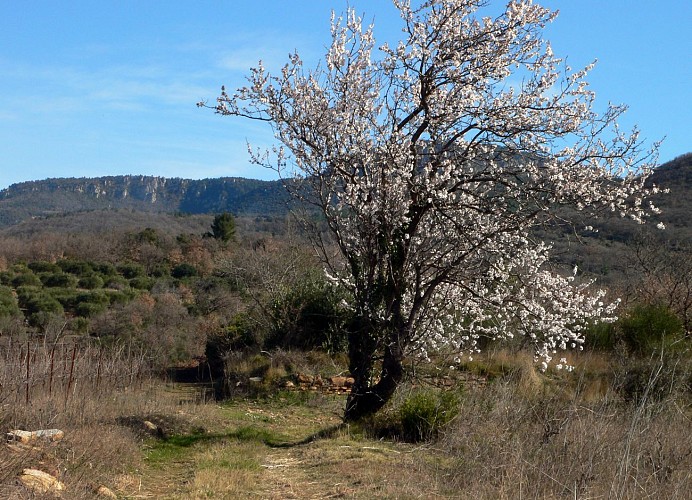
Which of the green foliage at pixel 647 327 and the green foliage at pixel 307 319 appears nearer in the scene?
the green foliage at pixel 647 327

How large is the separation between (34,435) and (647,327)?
35.4 ft

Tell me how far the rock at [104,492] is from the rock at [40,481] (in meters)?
0.42

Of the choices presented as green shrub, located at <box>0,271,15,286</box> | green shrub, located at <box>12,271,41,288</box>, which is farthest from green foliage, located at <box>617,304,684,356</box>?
green shrub, located at <box>0,271,15,286</box>

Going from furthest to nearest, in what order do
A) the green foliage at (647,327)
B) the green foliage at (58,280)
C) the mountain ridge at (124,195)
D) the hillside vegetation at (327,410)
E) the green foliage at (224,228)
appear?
the mountain ridge at (124,195) → the green foliage at (224,228) → the green foliage at (58,280) → the green foliage at (647,327) → the hillside vegetation at (327,410)

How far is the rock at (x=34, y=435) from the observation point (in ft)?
24.3

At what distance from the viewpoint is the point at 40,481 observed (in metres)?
6.20

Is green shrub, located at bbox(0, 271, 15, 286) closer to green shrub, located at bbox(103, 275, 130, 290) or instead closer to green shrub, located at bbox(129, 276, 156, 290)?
green shrub, located at bbox(103, 275, 130, 290)

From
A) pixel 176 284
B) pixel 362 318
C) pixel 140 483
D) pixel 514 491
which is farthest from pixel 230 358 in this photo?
pixel 176 284

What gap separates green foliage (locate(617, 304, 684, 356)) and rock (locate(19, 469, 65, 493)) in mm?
10178

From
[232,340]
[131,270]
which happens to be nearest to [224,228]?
[131,270]

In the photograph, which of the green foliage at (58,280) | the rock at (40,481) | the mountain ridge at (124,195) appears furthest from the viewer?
the mountain ridge at (124,195)

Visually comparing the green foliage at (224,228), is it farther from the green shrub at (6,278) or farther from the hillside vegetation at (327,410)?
the hillside vegetation at (327,410)

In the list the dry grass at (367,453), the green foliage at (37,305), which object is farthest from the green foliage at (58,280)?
the dry grass at (367,453)

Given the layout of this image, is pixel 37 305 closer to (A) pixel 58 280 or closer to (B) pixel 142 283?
(B) pixel 142 283
